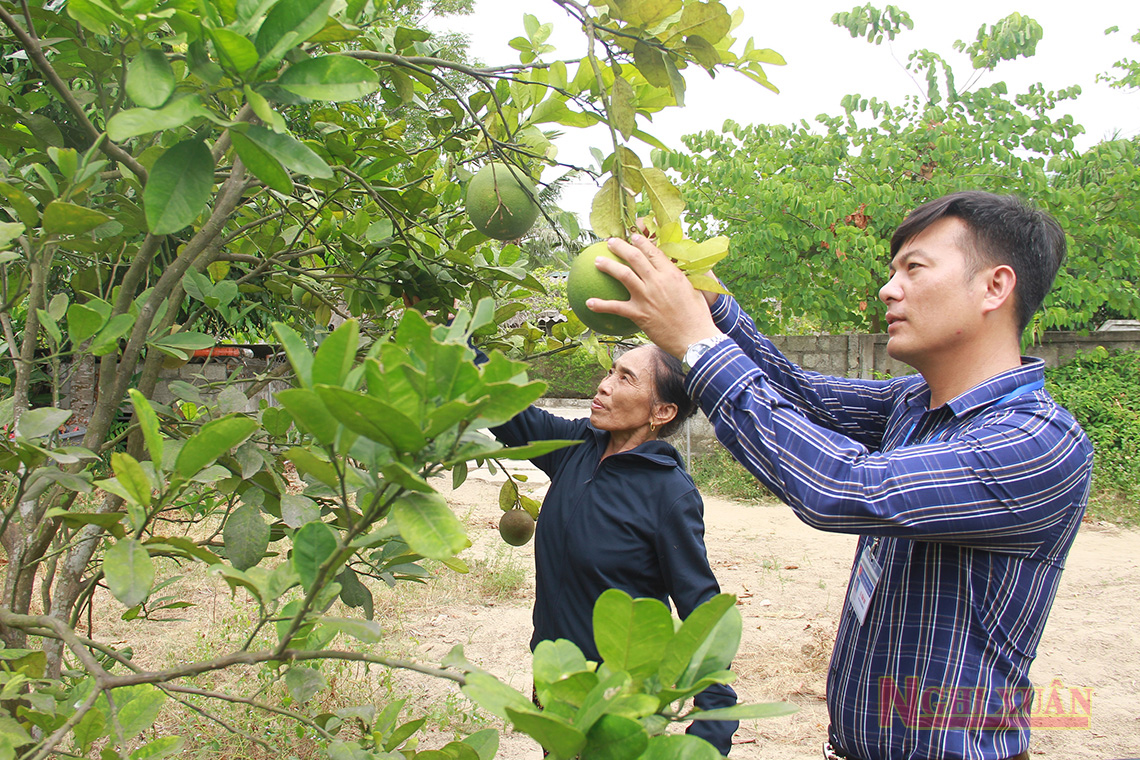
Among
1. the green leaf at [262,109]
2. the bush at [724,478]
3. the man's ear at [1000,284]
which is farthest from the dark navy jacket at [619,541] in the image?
the bush at [724,478]

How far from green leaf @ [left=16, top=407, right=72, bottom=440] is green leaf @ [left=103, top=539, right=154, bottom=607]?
248mm

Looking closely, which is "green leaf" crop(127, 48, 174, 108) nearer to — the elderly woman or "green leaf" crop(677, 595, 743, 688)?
"green leaf" crop(677, 595, 743, 688)

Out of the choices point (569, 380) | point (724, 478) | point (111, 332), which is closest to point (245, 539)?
point (111, 332)

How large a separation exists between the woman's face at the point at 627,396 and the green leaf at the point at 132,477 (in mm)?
1263

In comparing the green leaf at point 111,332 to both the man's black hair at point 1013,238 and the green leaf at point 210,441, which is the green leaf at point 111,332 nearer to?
the green leaf at point 210,441

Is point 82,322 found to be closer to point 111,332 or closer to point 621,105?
point 111,332

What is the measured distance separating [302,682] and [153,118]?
640mm

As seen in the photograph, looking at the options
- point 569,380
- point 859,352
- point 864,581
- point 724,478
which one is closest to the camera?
point 864,581

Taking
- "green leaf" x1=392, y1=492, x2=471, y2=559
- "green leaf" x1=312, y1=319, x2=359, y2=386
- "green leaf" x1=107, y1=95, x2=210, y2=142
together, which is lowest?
"green leaf" x1=392, y1=492, x2=471, y2=559

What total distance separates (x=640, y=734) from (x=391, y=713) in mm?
559

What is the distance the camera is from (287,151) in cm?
62

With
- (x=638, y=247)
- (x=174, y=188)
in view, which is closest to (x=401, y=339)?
(x=174, y=188)

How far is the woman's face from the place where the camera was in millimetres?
1854

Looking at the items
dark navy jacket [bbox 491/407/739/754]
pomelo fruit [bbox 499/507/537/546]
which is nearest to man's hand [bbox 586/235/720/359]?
dark navy jacket [bbox 491/407/739/754]
